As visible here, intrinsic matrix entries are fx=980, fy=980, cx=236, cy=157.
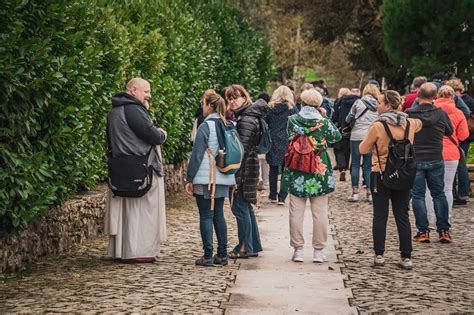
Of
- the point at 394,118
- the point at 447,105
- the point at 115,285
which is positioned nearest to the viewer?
the point at 115,285

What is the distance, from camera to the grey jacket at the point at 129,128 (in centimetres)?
1035

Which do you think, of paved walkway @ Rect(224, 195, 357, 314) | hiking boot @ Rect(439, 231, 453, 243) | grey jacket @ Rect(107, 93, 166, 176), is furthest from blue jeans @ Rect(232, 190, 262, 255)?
hiking boot @ Rect(439, 231, 453, 243)

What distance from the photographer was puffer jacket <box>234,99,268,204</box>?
1088 centimetres

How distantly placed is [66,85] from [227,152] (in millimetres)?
1822

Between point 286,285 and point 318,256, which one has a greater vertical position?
point 318,256

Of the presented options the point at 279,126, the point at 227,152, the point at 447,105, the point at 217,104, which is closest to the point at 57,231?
the point at 227,152

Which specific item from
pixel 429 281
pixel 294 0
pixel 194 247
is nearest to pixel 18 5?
pixel 194 247

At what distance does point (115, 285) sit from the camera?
29.9ft

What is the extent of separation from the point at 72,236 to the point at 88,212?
615 millimetres

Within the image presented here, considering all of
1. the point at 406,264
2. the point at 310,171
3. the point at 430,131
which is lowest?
the point at 406,264

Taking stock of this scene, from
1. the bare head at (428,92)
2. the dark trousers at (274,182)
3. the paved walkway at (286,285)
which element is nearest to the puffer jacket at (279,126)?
the dark trousers at (274,182)

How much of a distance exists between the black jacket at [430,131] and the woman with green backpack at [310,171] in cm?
168

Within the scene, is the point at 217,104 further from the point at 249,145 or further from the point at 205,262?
the point at 205,262

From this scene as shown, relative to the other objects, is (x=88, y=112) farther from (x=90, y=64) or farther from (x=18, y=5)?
(x=18, y=5)
